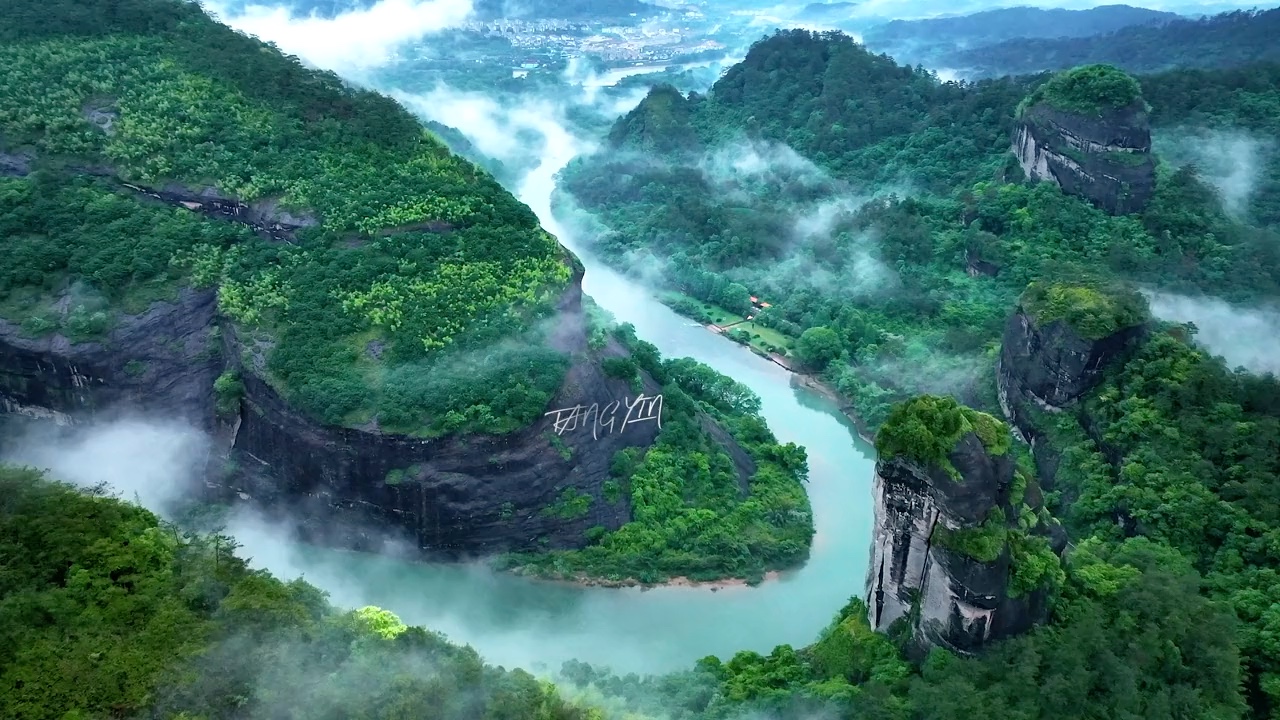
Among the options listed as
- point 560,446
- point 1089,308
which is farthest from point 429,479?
point 1089,308

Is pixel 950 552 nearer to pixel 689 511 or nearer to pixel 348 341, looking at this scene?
pixel 689 511

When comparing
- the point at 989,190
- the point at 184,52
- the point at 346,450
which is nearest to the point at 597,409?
the point at 346,450

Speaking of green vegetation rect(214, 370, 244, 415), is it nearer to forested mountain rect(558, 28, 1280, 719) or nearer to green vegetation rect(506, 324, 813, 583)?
green vegetation rect(506, 324, 813, 583)

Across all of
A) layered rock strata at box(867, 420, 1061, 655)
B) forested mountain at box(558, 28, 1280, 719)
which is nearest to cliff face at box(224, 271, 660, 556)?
forested mountain at box(558, 28, 1280, 719)

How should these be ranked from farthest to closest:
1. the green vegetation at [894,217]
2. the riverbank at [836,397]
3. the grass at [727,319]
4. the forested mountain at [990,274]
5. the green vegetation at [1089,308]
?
1. the grass at [727,319]
2. the green vegetation at [894,217]
3. the riverbank at [836,397]
4. the green vegetation at [1089,308]
5. the forested mountain at [990,274]

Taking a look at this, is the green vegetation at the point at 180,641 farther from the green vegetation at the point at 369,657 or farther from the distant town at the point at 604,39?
the distant town at the point at 604,39

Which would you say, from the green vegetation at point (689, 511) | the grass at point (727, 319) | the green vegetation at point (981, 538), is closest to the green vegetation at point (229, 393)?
the green vegetation at point (689, 511)
